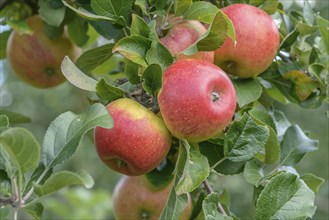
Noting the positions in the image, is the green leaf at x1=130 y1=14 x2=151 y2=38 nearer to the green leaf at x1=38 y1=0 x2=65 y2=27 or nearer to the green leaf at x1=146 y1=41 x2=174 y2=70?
the green leaf at x1=146 y1=41 x2=174 y2=70

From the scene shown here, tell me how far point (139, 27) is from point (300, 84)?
0.39 metres

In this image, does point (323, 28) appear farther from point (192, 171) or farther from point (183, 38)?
point (192, 171)

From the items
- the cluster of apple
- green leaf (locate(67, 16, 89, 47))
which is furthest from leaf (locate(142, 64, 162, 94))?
green leaf (locate(67, 16, 89, 47))

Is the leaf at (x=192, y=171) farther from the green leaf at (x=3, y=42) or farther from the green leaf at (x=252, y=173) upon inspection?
the green leaf at (x=3, y=42)

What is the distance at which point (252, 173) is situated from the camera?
1088mm

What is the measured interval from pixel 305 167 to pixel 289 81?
2.99 m

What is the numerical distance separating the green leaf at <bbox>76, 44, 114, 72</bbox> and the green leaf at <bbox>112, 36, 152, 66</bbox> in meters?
0.29

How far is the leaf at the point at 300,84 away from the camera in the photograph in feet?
3.96

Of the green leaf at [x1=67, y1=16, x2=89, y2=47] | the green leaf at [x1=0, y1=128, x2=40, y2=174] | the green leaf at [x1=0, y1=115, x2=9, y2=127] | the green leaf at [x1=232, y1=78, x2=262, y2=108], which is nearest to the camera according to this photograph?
the green leaf at [x1=0, y1=128, x2=40, y2=174]

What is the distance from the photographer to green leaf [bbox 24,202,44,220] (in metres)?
0.89

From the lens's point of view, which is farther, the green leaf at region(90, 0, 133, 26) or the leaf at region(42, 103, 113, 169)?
the green leaf at region(90, 0, 133, 26)

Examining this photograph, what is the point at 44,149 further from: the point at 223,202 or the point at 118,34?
the point at 223,202

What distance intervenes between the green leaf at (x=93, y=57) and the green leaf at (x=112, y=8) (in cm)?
20

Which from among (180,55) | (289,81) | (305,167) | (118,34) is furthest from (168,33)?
(305,167)
